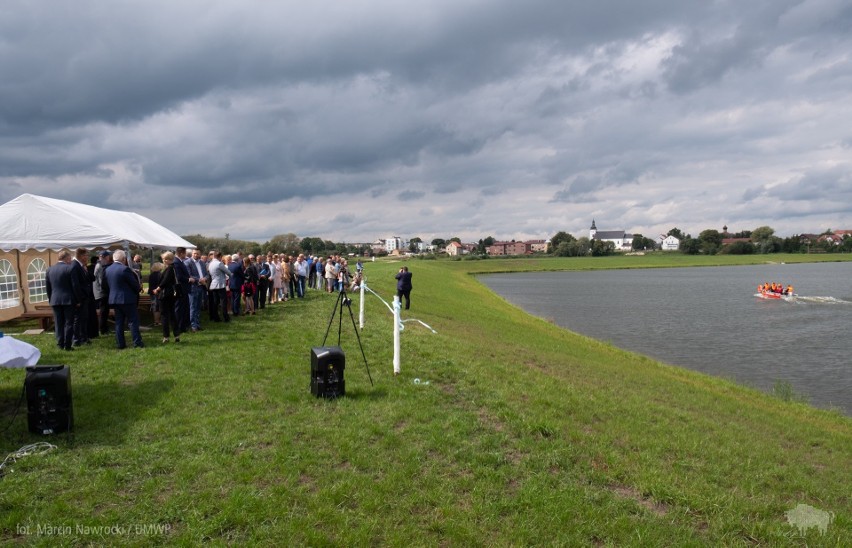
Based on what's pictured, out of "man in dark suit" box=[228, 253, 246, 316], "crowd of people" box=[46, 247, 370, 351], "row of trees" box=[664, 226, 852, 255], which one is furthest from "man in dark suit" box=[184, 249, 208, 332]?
"row of trees" box=[664, 226, 852, 255]

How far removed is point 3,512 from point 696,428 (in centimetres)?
961

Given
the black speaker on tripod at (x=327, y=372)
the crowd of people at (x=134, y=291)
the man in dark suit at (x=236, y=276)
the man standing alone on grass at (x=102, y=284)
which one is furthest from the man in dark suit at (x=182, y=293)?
the black speaker on tripod at (x=327, y=372)

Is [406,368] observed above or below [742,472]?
above

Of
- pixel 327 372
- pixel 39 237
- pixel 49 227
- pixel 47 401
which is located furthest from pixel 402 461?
pixel 49 227

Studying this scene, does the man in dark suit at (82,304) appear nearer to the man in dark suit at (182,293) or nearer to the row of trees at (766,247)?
the man in dark suit at (182,293)

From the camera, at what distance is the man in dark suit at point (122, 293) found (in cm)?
1114

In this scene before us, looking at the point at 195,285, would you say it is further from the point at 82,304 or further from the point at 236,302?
the point at 236,302

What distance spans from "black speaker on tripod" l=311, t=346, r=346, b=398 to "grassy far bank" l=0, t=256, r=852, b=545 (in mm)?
214

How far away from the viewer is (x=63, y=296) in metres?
11.1

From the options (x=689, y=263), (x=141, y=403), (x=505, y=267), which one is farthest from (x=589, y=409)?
(x=689, y=263)

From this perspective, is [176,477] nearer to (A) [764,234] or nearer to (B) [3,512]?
(B) [3,512]

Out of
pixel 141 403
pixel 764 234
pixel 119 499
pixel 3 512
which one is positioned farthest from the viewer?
pixel 764 234

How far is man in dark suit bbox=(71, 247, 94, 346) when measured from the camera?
11680 millimetres

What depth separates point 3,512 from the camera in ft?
15.9
